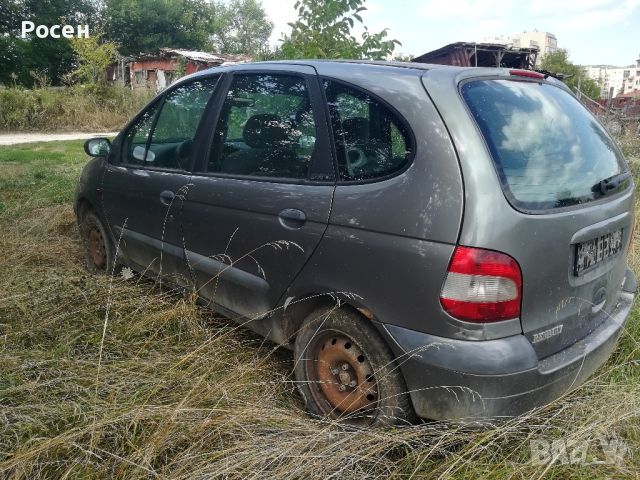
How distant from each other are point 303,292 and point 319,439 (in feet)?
2.05

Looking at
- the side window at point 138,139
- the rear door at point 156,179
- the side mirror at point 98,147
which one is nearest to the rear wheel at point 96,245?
the rear door at point 156,179

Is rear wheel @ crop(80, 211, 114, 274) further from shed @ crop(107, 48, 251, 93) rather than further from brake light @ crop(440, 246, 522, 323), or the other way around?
shed @ crop(107, 48, 251, 93)

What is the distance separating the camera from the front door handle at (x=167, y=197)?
118 inches

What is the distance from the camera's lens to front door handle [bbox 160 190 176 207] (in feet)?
9.82

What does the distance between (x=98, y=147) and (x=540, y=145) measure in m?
3.01

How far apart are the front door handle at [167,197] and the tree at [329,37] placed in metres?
2.95

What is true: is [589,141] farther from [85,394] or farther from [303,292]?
[85,394]

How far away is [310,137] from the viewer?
2.32 m

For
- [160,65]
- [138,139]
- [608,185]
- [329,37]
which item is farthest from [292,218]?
[160,65]

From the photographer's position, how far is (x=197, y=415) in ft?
6.68

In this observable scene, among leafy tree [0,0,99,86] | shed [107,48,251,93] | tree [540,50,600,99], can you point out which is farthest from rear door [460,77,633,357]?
tree [540,50,600,99]

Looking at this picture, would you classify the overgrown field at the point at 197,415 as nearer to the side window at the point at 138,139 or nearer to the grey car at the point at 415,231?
the grey car at the point at 415,231

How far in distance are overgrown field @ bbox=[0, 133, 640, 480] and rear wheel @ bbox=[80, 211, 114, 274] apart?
659mm

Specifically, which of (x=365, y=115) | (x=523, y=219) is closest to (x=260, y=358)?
(x=365, y=115)
